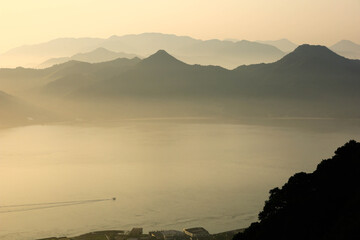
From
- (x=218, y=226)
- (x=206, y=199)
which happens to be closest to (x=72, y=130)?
(x=206, y=199)

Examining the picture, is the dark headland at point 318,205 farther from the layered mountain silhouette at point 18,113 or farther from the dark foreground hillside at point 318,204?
the layered mountain silhouette at point 18,113

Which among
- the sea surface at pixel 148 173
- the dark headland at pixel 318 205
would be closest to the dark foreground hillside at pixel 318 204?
the dark headland at pixel 318 205

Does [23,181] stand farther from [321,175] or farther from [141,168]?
[321,175]

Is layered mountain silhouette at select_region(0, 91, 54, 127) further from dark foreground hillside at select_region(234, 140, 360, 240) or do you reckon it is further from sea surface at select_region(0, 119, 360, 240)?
dark foreground hillside at select_region(234, 140, 360, 240)

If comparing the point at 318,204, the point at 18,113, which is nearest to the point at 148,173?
the point at 318,204

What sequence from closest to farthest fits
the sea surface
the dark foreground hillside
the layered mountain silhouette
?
the dark foreground hillside → the sea surface → the layered mountain silhouette

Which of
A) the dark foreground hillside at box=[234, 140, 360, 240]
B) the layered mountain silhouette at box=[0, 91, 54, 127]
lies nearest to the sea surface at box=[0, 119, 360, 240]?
the dark foreground hillside at box=[234, 140, 360, 240]
